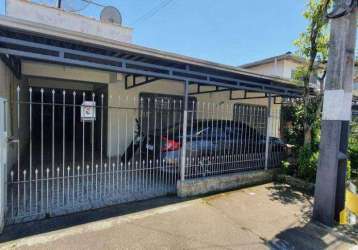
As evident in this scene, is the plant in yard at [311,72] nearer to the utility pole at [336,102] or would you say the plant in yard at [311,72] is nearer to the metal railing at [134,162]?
the metal railing at [134,162]

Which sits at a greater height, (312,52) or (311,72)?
(312,52)

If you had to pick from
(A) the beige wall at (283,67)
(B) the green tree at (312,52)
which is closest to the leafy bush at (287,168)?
(B) the green tree at (312,52)

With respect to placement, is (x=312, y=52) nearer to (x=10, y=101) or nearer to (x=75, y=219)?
(x=75, y=219)

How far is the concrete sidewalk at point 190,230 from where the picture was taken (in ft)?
9.48

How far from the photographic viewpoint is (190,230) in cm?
329

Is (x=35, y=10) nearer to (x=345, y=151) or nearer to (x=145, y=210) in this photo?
(x=145, y=210)

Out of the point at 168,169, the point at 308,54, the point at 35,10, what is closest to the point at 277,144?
the point at 308,54

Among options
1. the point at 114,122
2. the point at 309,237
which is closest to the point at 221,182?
the point at 309,237

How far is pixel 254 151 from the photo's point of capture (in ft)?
19.8

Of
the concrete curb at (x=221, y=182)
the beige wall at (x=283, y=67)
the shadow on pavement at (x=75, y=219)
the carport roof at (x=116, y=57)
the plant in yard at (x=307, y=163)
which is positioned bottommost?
the shadow on pavement at (x=75, y=219)

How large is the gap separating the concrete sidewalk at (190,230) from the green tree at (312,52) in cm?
253

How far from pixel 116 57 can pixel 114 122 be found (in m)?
3.92

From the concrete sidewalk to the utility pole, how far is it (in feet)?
1.92

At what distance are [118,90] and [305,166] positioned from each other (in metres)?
6.00
